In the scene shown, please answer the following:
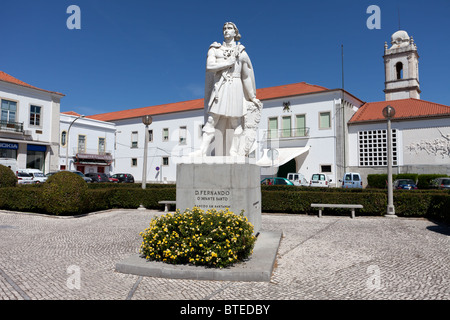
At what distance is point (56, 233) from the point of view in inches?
297

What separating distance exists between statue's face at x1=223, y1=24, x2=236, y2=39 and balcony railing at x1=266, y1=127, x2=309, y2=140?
24.6 m

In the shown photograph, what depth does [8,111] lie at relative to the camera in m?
26.1

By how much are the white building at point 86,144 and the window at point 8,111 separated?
578cm

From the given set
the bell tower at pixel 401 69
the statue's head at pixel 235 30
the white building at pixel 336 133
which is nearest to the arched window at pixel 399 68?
the bell tower at pixel 401 69

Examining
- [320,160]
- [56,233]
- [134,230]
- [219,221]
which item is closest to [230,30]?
[219,221]

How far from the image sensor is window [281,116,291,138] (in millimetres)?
30422

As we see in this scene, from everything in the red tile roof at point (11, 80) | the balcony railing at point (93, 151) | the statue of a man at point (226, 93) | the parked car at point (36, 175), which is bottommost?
the parked car at point (36, 175)

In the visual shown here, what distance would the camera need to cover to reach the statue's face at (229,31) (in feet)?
18.9

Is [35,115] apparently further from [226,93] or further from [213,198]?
[213,198]

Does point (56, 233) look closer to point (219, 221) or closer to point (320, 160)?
point (219, 221)

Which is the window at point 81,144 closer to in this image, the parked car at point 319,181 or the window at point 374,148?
the parked car at point 319,181

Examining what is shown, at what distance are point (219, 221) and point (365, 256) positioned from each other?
2.82 metres

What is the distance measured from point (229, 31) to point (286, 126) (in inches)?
1008

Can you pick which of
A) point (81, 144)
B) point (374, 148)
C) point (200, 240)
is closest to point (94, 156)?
point (81, 144)
